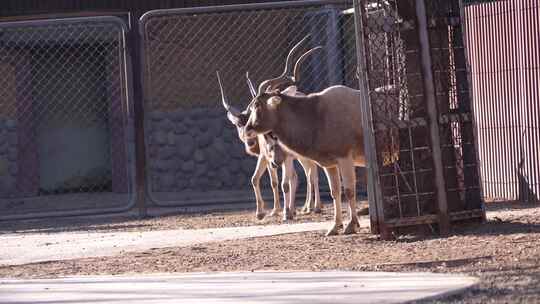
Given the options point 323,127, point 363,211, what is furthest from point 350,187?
point 363,211

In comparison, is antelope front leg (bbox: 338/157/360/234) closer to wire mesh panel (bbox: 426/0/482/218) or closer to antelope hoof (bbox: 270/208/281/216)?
wire mesh panel (bbox: 426/0/482/218)

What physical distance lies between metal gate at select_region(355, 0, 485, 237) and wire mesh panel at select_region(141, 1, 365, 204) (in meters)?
7.32

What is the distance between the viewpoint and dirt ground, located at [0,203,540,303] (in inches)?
326

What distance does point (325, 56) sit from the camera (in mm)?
17359

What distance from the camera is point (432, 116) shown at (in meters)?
10.9

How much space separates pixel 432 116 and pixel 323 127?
4.92 ft

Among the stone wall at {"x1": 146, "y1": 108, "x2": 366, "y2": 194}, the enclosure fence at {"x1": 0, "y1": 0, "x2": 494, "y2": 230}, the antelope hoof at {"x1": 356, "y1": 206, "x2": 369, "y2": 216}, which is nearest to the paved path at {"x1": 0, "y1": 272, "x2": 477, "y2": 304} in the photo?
the antelope hoof at {"x1": 356, "y1": 206, "x2": 369, "y2": 216}

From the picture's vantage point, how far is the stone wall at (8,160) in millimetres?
18547

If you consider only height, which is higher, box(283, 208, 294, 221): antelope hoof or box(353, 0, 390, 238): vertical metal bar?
box(353, 0, 390, 238): vertical metal bar

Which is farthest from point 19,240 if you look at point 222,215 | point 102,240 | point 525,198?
point 525,198

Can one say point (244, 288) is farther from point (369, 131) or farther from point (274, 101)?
point (274, 101)

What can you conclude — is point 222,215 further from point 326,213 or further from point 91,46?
point 91,46

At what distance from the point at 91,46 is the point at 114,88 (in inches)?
31.0

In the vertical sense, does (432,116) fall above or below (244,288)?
above
